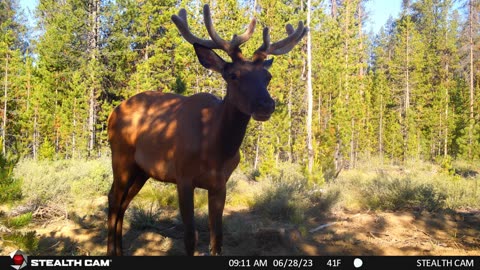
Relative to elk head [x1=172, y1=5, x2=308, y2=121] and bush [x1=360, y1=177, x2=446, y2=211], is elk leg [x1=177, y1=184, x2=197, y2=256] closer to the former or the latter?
elk head [x1=172, y1=5, x2=308, y2=121]

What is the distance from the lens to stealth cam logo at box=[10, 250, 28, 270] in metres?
3.46

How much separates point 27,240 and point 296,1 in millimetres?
17013

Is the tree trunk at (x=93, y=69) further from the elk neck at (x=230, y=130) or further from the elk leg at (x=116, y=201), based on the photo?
the elk neck at (x=230, y=130)

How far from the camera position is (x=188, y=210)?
411cm

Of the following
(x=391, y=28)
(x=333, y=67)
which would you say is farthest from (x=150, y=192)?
(x=391, y=28)

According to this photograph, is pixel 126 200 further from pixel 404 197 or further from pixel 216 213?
pixel 404 197

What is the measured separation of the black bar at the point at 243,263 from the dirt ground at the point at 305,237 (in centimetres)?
103

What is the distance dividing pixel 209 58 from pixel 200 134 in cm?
89

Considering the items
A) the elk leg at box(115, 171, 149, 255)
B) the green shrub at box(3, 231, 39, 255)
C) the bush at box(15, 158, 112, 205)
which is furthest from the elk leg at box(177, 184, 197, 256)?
the bush at box(15, 158, 112, 205)

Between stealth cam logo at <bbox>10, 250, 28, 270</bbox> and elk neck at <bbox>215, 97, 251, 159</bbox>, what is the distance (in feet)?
7.06

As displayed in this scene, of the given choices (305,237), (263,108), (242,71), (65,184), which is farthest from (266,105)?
(65,184)

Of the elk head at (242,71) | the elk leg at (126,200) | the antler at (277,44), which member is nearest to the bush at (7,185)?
the elk leg at (126,200)

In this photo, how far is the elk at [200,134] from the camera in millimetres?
4047

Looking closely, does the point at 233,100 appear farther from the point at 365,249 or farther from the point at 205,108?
the point at 365,249
